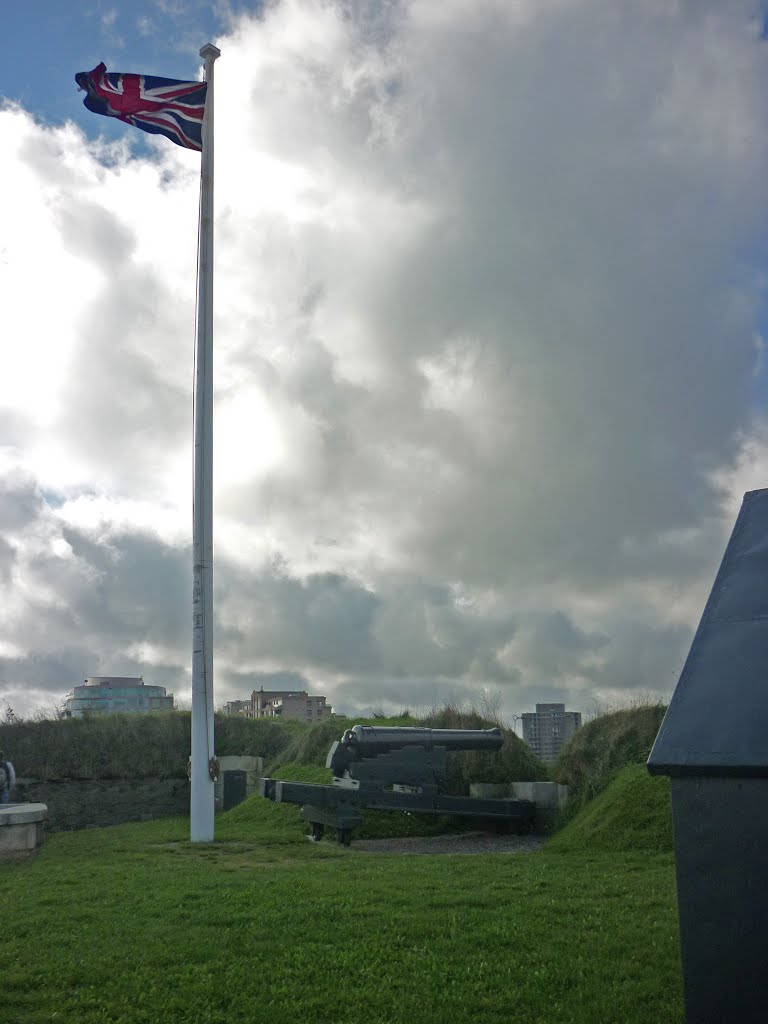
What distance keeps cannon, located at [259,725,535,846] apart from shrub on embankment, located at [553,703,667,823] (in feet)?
2.76

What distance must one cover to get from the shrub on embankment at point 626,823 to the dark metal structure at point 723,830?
24.1 feet

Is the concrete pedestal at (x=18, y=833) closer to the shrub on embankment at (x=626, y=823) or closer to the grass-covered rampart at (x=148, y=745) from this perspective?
the grass-covered rampart at (x=148, y=745)

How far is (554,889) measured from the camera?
24.9 ft

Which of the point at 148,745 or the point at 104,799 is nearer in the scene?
the point at 104,799

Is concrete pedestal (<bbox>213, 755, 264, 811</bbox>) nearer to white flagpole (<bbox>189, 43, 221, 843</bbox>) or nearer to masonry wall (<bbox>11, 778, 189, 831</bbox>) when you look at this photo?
masonry wall (<bbox>11, 778, 189, 831</bbox>)

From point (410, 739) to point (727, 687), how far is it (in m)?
10.6

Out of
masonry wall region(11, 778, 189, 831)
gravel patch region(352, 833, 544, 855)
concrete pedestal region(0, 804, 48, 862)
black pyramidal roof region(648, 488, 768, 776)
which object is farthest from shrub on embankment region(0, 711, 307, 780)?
black pyramidal roof region(648, 488, 768, 776)

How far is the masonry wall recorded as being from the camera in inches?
670

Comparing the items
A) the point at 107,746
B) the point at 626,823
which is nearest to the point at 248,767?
the point at 107,746

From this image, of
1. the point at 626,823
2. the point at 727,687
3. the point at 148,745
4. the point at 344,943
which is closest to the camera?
the point at 727,687

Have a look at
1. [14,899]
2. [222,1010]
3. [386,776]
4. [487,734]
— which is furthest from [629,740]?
[222,1010]

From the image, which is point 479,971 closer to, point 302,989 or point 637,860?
point 302,989

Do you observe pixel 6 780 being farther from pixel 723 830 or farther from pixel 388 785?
pixel 723 830

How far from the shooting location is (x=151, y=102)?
46.7ft
